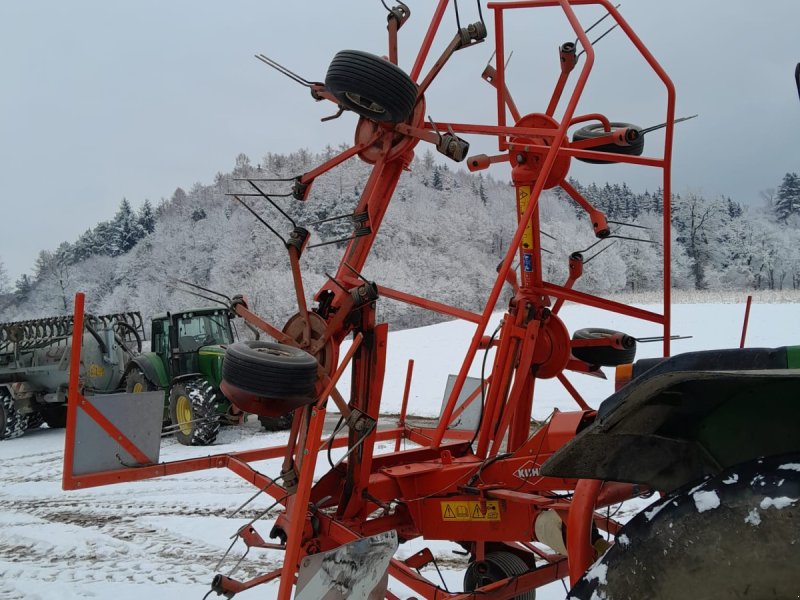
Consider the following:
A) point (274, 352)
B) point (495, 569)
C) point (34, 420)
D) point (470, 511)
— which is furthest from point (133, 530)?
point (34, 420)

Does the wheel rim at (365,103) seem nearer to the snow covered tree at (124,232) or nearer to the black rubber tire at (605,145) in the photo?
the black rubber tire at (605,145)

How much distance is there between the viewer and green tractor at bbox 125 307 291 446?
1117 cm

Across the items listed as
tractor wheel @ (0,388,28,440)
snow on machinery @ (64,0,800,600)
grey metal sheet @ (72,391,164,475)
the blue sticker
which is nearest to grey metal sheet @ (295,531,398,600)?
snow on machinery @ (64,0,800,600)

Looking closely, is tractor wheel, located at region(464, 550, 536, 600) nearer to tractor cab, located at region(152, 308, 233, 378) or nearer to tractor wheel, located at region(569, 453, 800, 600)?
tractor wheel, located at region(569, 453, 800, 600)

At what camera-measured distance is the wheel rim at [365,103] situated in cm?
346

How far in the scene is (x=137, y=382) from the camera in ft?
42.6

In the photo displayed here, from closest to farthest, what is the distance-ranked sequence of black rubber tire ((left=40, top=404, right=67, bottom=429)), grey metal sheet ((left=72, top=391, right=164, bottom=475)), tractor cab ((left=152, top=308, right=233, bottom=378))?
1. grey metal sheet ((left=72, top=391, right=164, bottom=475))
2. tractor cab ((left=152, top=308, right=233, bottom=378))
3. black rubber tire ((left=40, top=404, right=67, bottom=429))

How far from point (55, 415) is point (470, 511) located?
44.9 ft

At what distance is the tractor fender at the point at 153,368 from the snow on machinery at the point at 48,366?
1.44 metres

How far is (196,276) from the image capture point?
4341cm

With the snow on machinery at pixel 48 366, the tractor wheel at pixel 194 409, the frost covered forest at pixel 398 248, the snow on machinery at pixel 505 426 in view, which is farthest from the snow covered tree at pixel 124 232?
the snow on machinery at pixel 505 426

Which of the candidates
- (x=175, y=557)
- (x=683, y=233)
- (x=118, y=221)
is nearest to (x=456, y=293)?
(x=683, y=233)

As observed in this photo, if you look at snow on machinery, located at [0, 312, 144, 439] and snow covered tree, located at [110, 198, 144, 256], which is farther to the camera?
snow covered tree, located at [110, 198, 144, 256]

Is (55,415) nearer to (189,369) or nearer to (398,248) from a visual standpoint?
(189,369)
